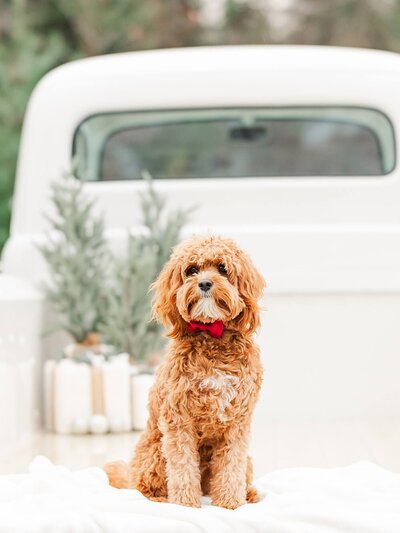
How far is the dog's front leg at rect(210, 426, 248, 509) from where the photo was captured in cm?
342

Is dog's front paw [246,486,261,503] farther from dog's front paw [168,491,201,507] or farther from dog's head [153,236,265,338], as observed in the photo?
dog's head [153,236,265,338]

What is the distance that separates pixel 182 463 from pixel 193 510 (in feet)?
0.51

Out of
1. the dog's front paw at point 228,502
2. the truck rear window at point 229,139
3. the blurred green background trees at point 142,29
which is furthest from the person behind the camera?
the blurred green background trees at point 142,29

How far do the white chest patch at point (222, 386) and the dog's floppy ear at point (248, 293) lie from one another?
16 centimetres

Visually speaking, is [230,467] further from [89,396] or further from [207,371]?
[89,396]

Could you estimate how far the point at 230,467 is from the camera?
11.2 ft

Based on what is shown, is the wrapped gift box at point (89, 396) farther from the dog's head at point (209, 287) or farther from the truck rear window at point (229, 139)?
the dog's head at point (209, 287)

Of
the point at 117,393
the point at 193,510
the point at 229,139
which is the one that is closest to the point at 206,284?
the point at 193,510

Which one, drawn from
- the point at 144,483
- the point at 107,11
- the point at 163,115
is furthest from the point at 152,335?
the point at 107,11

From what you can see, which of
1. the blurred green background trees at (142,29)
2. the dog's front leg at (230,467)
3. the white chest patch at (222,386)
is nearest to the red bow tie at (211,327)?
the white chest patch at (222,386)

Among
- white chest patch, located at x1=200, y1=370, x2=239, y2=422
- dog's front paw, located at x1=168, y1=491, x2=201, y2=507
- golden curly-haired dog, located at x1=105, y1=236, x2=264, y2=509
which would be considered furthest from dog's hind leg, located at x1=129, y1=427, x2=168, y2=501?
white chest patch, located at x1=200, y1=370, x2=239, y2=422

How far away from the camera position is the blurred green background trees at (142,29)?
13.1m

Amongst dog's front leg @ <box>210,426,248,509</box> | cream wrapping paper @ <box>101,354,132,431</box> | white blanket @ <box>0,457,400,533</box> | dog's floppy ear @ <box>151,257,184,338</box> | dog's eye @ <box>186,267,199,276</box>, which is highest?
dog's eye @ <box>186,267,199,276</box>

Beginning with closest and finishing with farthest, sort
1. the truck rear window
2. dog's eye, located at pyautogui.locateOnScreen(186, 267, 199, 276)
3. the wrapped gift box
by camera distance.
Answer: dog's eye, located at pyautogui.locateOnScreen(186, 267, 199, 276) → the wrapped gift box → the truck rear window
